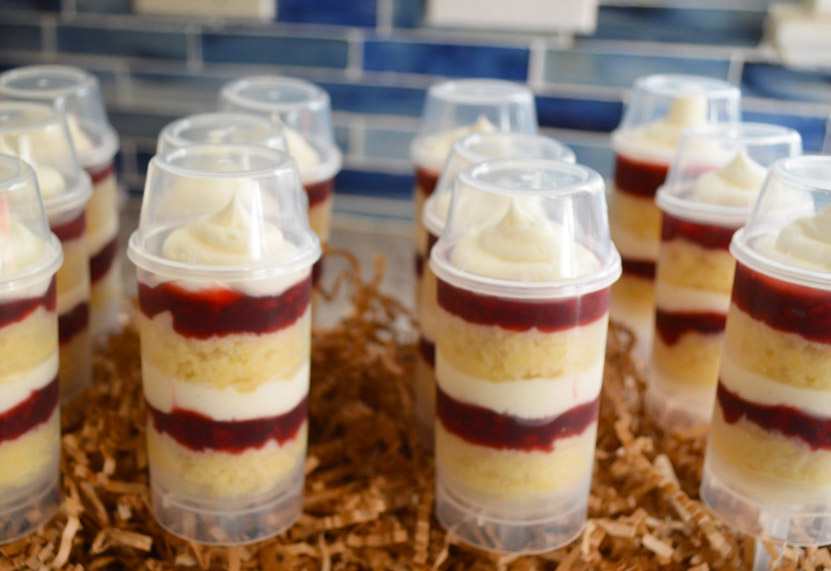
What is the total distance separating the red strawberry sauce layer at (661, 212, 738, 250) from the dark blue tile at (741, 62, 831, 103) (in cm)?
79

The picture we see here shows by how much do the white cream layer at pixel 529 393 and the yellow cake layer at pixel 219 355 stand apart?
0.16 m

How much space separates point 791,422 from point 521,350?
259mm

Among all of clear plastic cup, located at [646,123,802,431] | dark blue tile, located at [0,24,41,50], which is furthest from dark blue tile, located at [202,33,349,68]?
clear plastic cup, located at [646,123,802,431]

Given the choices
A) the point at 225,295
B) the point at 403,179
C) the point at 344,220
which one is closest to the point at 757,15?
the point at 403,179

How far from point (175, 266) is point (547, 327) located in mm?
324

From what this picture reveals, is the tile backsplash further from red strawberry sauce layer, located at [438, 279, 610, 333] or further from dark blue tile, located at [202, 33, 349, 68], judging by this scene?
red strawberry sauce layer, located at [438, 279, 610, 333]

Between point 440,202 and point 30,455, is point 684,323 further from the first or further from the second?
point 30,455

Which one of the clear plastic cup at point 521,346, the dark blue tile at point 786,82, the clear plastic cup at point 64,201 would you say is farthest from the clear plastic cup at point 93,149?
the dark blue tile at point 786,82

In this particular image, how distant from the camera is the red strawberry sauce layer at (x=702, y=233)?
1.00 m

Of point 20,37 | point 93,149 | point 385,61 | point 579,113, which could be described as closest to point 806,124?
point 579,113

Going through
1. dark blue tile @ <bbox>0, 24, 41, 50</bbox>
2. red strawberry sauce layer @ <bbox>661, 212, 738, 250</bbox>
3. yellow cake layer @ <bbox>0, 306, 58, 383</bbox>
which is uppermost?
Answer: dark blue tile @ <bbox>0, 24, 41, 50</bbox>

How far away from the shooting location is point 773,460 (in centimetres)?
87

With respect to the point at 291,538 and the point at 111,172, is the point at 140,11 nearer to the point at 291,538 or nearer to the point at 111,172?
the point at 111,172

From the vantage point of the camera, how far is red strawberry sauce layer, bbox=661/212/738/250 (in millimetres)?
1000
